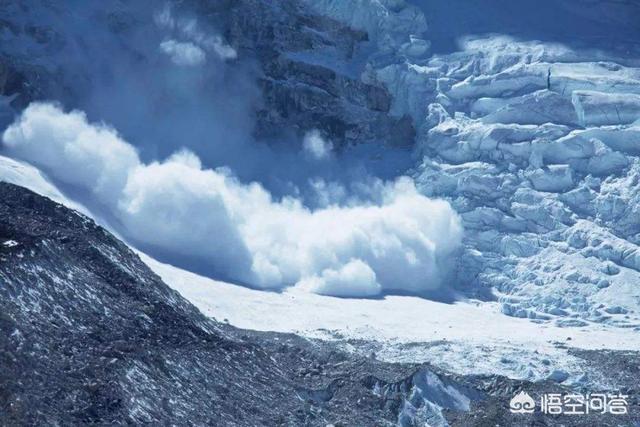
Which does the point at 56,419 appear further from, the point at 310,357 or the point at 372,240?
the point at 372,240

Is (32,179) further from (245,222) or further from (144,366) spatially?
(144,366)

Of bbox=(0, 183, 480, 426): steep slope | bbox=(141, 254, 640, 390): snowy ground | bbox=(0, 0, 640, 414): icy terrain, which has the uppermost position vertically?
bbox=(0, 0, 640, 414): icy terrain

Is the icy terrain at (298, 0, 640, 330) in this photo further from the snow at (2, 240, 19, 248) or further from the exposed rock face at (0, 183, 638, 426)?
the snow at (2, 240, 19, 248)

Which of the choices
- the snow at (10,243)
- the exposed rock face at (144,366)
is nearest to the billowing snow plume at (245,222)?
the exposed rock face at (144,366)

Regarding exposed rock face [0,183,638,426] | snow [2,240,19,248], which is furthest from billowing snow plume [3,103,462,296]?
snow [2,240,19,248]

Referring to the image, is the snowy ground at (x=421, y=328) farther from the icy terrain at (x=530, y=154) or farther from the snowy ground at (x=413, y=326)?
the icy terrain at (x=530, y=154)
